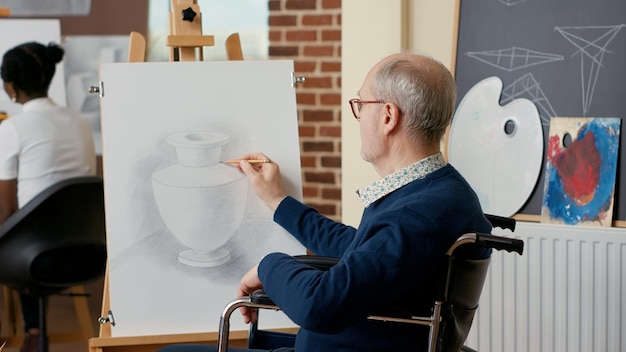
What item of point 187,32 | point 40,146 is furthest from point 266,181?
point 40,146

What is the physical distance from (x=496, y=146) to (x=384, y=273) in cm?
148

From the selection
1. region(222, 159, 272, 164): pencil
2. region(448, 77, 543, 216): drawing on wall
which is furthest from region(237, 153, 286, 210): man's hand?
region(448, 77, 543, 216): drawing on wall

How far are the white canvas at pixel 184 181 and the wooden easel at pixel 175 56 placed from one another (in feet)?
0.08

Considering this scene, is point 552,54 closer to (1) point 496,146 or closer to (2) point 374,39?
(1) point 496,146

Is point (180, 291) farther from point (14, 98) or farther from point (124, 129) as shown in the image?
point (14, 98)

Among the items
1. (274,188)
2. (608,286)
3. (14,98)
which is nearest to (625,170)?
(608,286)

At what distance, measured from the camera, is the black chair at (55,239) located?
366 centimetres

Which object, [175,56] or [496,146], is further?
[496,146]

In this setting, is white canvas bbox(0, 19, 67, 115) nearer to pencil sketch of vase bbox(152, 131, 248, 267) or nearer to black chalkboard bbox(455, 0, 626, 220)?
black chalkboard bbox(455, 0, 626, 220)

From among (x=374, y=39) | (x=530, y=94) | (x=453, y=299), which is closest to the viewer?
(x=453, y=299)

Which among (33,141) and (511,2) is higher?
(511,2)

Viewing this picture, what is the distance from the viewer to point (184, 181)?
93.4 inches

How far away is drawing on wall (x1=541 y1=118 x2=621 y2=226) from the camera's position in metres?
2.87

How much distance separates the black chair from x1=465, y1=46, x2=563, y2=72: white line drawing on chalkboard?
1679mm
